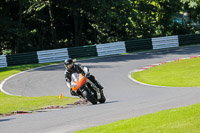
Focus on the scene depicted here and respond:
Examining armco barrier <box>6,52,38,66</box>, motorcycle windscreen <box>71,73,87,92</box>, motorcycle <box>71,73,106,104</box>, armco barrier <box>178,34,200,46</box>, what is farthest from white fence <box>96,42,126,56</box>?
motorcycle windscreen <box>71,73,87,92</box>

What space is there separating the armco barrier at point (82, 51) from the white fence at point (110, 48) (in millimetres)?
448

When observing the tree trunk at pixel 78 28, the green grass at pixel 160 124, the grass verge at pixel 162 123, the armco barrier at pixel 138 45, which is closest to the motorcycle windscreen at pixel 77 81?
the grass verge at pixel 162 123

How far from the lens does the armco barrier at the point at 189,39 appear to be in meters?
34.6

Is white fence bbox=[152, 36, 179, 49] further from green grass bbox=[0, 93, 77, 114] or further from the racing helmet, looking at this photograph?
the racing helmet

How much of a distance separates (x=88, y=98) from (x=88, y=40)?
30545 mm

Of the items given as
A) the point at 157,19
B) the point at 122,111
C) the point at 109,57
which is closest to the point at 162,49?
the point at 109,57

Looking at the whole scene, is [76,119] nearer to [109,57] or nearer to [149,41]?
[109,57]

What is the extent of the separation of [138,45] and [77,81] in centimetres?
2215

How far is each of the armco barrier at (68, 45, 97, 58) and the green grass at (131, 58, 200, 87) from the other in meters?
8.71

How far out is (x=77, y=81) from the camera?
1199cm

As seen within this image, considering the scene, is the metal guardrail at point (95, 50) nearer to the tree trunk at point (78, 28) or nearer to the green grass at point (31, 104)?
the tree trunk at point (78, 28)

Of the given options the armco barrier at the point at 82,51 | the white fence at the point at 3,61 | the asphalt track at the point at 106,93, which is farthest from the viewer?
the armco barrier at the point at 82,51

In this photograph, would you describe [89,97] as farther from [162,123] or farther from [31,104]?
[162,123]

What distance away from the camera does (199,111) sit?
27.2 ft
